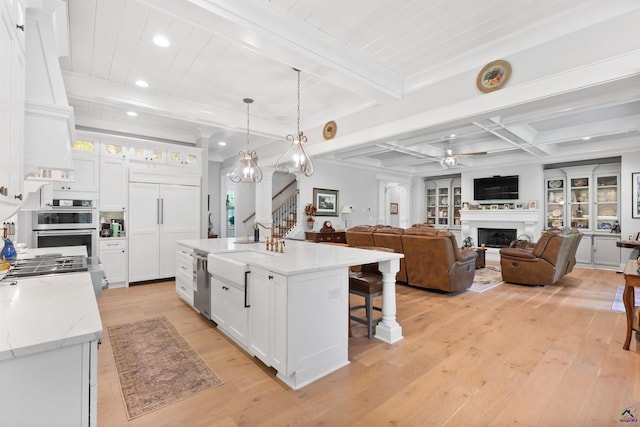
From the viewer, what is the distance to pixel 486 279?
582cm

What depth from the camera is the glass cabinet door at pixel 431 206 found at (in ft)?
35.1

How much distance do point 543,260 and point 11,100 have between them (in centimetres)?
652

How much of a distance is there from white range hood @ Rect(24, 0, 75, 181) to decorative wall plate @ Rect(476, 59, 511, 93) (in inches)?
146

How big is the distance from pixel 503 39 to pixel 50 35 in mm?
3749

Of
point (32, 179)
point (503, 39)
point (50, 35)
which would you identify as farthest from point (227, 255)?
point (503, 39)

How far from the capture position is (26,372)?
94 cm

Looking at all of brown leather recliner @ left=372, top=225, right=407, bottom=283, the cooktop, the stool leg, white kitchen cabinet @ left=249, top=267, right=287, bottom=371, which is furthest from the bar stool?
the cooktop

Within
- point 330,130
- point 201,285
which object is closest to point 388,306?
point 201,285

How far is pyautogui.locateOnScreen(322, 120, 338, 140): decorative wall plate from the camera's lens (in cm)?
518

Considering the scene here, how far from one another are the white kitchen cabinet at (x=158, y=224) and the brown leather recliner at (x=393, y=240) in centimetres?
342

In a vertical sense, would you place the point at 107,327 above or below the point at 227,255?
below

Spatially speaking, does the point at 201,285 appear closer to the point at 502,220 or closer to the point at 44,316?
the point at 44,316

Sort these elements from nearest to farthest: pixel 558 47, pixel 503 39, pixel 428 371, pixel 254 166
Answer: pixel 428 371 < pixel 558 47 < pixel 503 39 < pixel 254 166

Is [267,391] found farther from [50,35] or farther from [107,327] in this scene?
[50,35]
